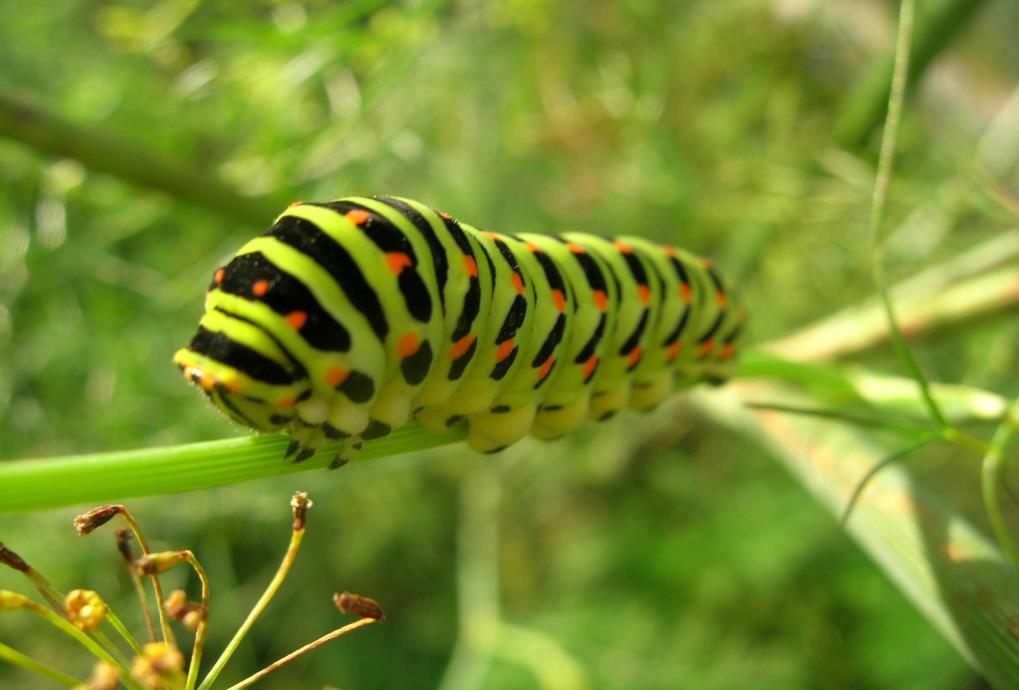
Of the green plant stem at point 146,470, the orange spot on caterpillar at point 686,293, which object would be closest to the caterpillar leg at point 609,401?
the orange spot on caterpillar at point 686,293

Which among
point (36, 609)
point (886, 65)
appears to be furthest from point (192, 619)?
point (886, 65)

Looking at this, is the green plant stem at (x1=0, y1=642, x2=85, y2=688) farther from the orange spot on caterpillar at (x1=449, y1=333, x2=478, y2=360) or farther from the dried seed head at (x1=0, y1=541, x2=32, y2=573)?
the orange spot on caterpillar at (x1=449, y1=333, x2=478, y2=360)

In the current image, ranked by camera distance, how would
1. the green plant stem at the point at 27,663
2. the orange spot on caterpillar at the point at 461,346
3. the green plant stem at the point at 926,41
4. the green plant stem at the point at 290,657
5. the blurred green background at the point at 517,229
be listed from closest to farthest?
the green plant stem at the point at 27,663
the green plant stem at the point at 290,657
the orange spot on caterpillar at the point at 461,346
the green plant stem at the point at 926,41
the blurred green background at the point at 517,229

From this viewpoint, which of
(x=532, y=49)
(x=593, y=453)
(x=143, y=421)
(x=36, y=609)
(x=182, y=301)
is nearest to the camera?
(x=36, y=609)

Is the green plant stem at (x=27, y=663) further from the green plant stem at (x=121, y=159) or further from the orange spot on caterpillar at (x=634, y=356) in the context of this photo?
the green plant stem at (x=121, y=159)

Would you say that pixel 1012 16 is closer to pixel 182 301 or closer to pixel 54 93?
pixel 182 301

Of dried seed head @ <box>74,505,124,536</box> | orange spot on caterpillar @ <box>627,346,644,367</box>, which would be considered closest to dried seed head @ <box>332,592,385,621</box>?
dried seed head @ <box>74,505,124,536</box>

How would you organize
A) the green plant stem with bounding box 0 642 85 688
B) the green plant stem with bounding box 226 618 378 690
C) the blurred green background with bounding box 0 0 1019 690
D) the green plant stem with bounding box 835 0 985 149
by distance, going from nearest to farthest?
the green plant stem with bounding box 0 642 85 688 < the green plant stem with bounding box 226 618 378 690 < the green plant stem with bounding box 835 0 985 149 < the blurred green background with bounding box 0 0 1019 690
